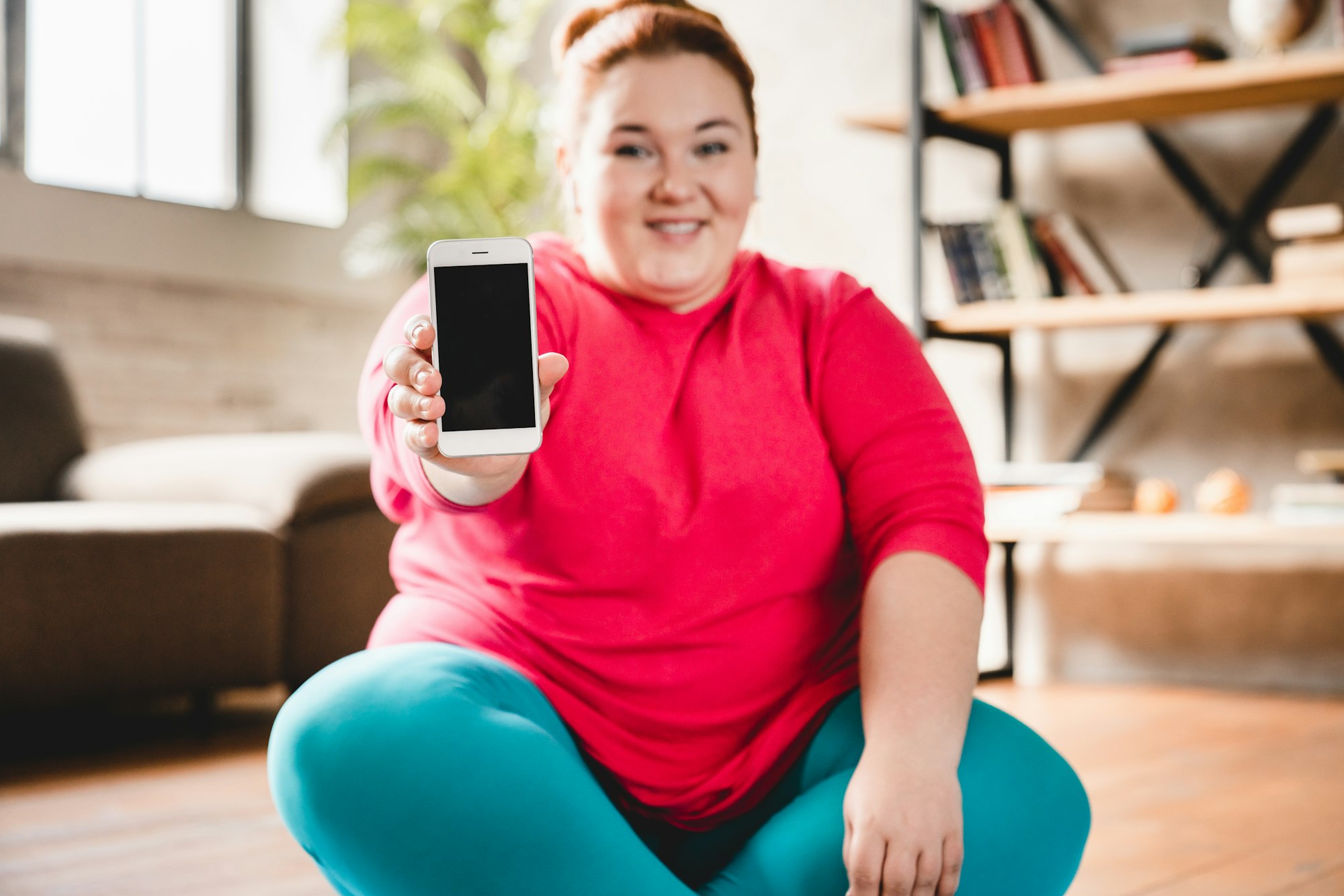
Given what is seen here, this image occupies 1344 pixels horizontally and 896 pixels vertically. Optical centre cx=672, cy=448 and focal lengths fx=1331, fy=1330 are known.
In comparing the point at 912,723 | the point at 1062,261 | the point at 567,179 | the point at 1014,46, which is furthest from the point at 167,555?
the point at 1014,46

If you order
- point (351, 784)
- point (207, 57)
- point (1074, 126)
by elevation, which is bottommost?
point (351, 784)

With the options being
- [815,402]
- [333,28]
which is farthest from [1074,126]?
A: [815,402]

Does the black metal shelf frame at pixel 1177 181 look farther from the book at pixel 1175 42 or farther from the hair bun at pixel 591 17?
the hair bun at pixel 591 17

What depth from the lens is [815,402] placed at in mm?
1018

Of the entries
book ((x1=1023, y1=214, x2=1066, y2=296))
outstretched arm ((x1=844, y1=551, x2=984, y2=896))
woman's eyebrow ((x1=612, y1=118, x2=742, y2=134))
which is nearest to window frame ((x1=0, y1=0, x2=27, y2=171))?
book ((x1=1023, y1=214, x2=1066, y2=296))

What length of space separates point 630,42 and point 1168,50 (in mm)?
1783

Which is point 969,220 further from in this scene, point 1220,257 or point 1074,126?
point 1220,257

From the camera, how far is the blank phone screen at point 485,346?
854 millimetres

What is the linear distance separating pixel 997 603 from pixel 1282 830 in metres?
1.42

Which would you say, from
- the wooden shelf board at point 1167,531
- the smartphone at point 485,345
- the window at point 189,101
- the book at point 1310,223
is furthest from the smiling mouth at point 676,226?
the window at point 189,101

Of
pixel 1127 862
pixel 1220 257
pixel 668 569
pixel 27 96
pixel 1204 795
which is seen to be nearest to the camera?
pixel 668 569

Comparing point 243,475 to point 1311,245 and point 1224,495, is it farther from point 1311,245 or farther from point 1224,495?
point 1311,245

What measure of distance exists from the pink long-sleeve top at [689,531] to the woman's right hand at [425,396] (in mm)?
54

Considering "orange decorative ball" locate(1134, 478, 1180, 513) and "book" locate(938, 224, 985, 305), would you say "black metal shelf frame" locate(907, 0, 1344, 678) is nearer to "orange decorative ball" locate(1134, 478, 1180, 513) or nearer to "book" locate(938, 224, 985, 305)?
"book" locate(938, 224, 985, 305)
